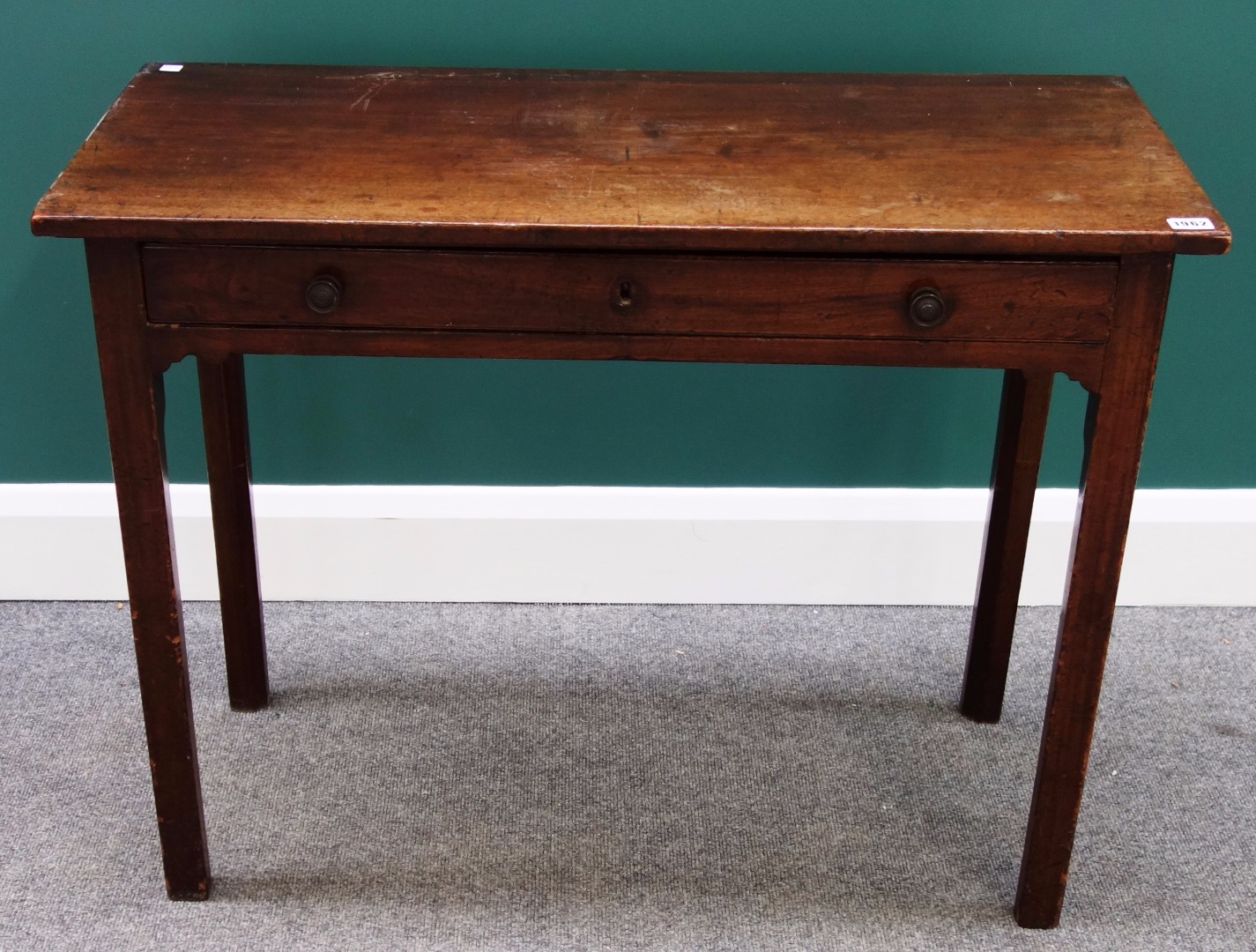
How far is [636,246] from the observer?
139 cm

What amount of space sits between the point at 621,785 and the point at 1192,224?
110 cm

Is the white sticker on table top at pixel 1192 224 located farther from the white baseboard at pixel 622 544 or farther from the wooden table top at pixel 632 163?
the white baseboard at pixel 622 544

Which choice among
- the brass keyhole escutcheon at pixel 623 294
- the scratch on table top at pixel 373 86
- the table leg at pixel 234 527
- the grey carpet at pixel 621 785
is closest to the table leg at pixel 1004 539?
the grey carpet at pixel 621 785

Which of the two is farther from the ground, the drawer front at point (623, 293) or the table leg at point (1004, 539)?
the drawer front at point (623, 293)

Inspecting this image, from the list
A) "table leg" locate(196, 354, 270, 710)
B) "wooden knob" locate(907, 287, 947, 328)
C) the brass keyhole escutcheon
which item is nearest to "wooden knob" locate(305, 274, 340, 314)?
the brass keyhole escutcheon

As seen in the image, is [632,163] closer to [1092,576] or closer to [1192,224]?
[1192,224]

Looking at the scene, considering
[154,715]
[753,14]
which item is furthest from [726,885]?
[753,14]

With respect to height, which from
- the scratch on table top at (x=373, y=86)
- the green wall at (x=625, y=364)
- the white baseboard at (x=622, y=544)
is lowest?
the white baseboard at (x=622, y=544)

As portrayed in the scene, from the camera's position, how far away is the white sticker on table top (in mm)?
1367

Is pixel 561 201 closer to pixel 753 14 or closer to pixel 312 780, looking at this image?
pixel 753 14

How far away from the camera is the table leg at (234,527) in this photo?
191 centimetres

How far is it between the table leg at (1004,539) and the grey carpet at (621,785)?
7 cm

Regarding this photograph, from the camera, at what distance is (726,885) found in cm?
182

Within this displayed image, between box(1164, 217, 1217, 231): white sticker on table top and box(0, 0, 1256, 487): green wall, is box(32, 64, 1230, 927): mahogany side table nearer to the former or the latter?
box(1164, 217, 1217, 231): white sticker on table top
